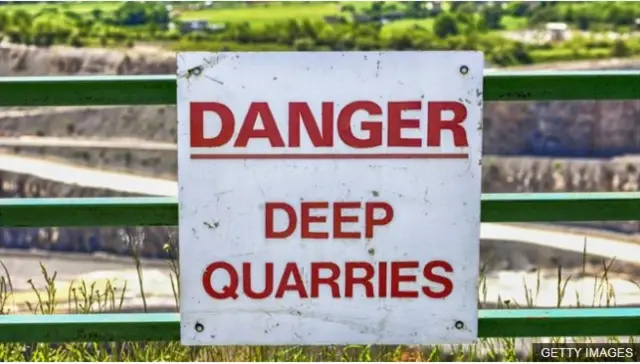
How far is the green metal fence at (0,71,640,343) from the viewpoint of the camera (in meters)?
2.78

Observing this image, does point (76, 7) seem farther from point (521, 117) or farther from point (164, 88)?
point (164, 88)

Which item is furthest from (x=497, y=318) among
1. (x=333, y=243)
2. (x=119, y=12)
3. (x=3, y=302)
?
(x=119, y=12)

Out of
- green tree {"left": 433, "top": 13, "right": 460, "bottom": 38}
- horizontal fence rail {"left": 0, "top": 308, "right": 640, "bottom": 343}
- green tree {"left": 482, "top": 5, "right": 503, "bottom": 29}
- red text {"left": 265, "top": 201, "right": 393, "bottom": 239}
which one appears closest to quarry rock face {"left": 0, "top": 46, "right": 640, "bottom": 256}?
green tree {"left": 482, "top": 5, "right": 503, "bottom": 29}

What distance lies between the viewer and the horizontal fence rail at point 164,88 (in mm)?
2771

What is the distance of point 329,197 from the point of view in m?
2.78

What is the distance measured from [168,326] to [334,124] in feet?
2.46

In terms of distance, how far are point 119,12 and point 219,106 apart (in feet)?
184

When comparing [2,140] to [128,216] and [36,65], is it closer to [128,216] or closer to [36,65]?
[36,65]

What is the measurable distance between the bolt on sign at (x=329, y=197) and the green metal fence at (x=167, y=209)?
0.09 m

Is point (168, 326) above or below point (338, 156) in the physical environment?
below

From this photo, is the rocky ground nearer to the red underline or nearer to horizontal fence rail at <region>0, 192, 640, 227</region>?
horizontal fence rail at <region>0, 192, 640, 227</region>

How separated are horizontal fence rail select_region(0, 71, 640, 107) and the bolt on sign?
79mm

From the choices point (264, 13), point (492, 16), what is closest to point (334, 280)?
point (492, 16)

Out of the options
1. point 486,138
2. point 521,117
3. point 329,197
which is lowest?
point 486,138
